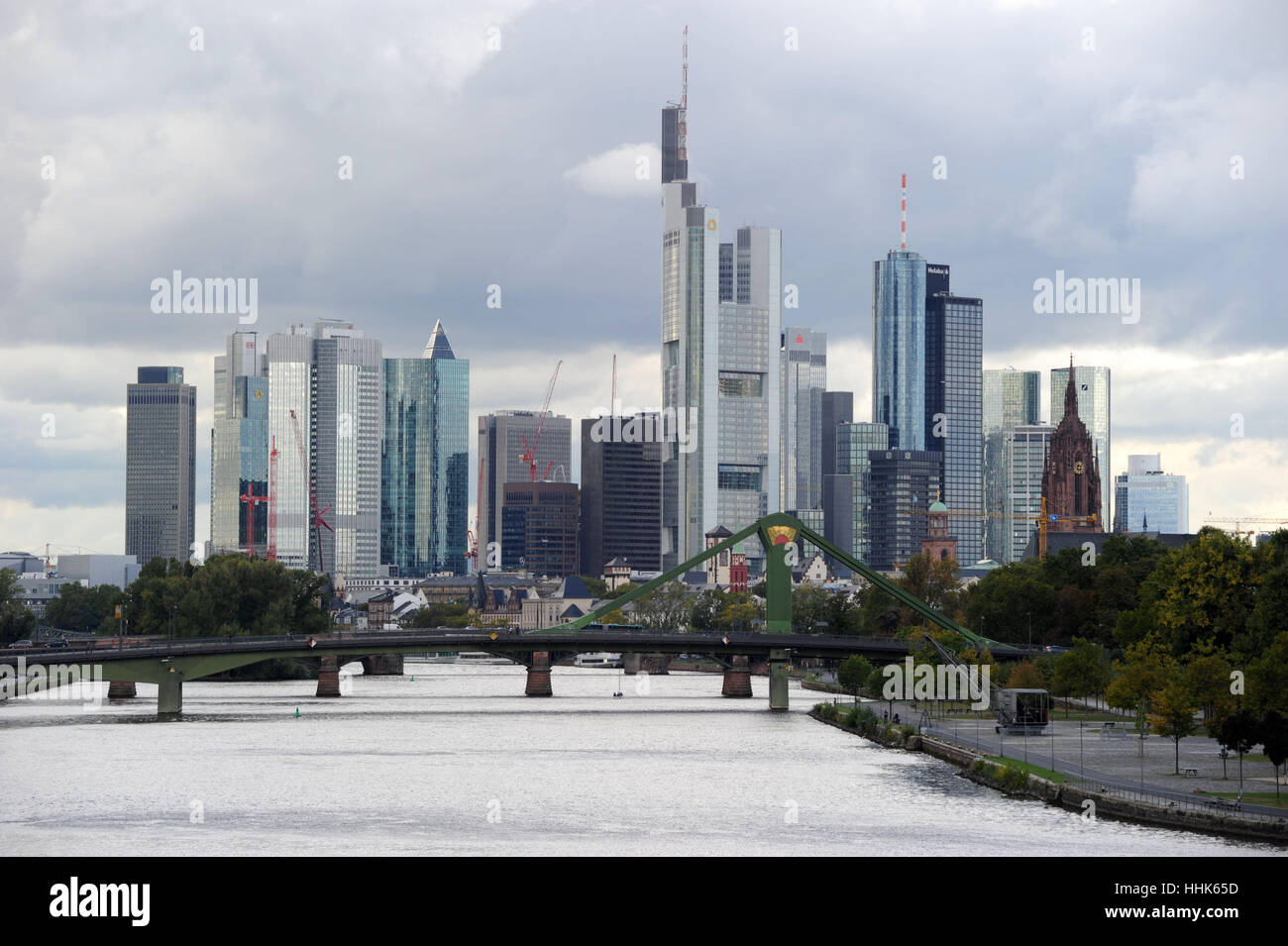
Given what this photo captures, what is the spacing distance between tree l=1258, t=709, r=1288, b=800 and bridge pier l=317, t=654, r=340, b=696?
90.8 metres

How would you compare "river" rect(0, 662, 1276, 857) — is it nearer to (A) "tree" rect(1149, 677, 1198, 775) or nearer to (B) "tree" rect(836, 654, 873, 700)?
(A) "tree" rect(1149, 677, 1198, 775)

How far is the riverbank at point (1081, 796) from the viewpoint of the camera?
5666 cm

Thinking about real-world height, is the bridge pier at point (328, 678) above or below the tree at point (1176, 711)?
below

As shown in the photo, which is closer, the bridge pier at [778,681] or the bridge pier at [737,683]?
the bridge pier at [778,681]

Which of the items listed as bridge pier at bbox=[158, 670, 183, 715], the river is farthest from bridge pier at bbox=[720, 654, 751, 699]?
bridge pier at bbox=[158, 670, 183, 715]

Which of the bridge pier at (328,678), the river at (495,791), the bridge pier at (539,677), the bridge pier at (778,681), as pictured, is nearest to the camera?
the river at (495,791)

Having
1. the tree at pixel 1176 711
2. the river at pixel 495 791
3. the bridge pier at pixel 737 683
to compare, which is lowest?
the bridge pier at pixel 737 683

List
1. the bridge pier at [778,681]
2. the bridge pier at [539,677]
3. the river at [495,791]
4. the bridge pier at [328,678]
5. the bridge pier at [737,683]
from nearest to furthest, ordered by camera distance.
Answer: the river at [495,791] → the bridge pier at [778,681] → the bridge pier at [328,678] → the bridge pier at [539,677] → the bridge pier at [737,683]

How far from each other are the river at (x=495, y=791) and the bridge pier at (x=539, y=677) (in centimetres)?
2509

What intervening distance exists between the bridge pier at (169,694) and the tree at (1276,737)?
7232cm

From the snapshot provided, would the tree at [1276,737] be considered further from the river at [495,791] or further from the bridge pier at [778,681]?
the bridge pier at [778,681]

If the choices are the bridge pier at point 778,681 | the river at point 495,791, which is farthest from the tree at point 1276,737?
the bridge pier at point 778,681

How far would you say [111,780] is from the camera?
7856cm
